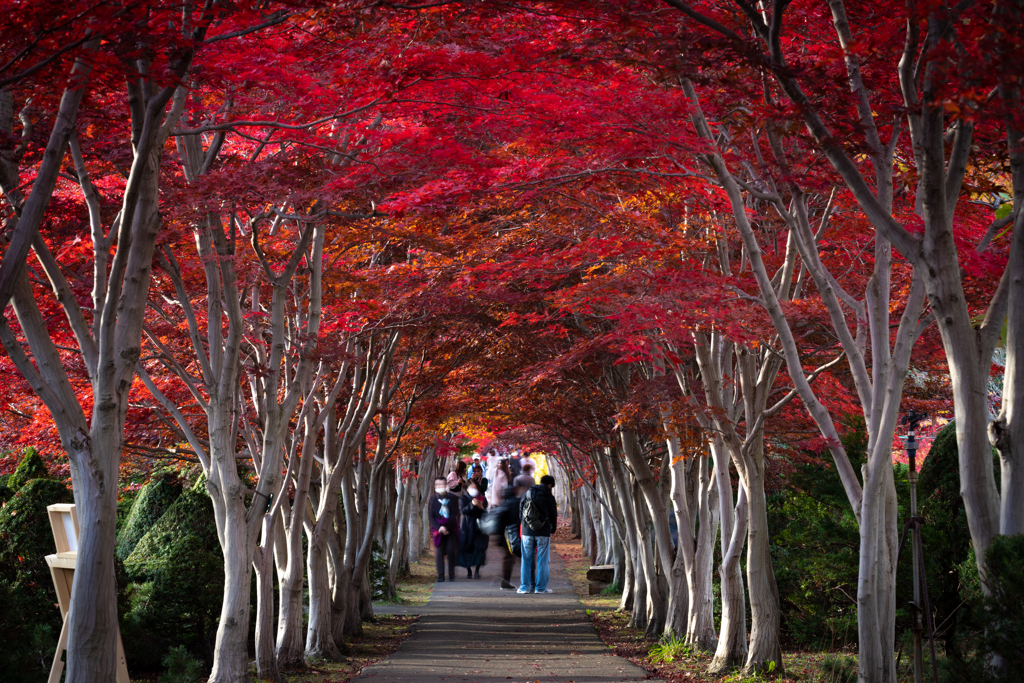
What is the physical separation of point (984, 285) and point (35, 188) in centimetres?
846

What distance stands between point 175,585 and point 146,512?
2063mm

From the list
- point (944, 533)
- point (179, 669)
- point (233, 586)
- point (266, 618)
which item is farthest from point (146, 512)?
point (944, 533)

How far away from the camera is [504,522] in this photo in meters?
17.9

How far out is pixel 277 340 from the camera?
958 cm

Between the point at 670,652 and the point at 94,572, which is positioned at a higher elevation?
the point at 94,572

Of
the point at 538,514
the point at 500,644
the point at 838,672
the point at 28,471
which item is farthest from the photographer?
the point at 538,514

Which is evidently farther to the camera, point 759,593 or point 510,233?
point 510,233

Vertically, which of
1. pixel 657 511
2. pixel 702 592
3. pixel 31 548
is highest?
pixel 657 511

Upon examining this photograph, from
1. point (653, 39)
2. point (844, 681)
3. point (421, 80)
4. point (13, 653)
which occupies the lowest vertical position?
point (844, 681)

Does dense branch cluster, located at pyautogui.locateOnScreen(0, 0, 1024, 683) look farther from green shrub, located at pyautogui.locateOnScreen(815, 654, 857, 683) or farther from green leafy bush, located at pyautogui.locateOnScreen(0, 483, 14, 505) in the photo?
green leafy bush, located at pyautogui.locateOnScreen(0, 483, 14, 505)

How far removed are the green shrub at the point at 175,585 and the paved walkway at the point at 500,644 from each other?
216cm

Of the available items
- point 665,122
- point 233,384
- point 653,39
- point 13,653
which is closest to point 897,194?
point 665,122

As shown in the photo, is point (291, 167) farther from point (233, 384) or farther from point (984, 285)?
point (984, 285)

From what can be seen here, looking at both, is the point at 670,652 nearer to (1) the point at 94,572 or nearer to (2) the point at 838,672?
(2) the point at 838,672
